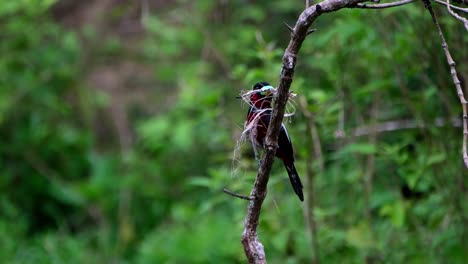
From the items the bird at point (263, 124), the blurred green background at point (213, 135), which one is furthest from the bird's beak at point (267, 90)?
the blurred green background at point (213, 135)

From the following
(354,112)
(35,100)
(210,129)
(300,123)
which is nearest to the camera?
(300,123)

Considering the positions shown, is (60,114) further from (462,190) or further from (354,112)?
(462,190)

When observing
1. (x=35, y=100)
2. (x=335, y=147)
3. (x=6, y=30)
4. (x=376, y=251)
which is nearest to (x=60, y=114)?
(x=35, y=100)

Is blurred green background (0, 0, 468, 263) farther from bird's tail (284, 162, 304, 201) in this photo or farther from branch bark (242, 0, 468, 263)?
branch bark (242, 0, 468, 263)

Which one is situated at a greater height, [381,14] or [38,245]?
[38,245]

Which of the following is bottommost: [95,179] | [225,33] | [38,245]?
[38,245]

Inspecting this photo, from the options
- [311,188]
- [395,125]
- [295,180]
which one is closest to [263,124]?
[295,180]

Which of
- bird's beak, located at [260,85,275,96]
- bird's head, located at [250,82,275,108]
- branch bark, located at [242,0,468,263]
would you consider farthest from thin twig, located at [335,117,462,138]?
branch bark, located at [242,0,468,263]

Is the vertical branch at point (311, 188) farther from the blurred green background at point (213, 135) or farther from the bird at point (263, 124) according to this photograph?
the bird at point (263, 124)
